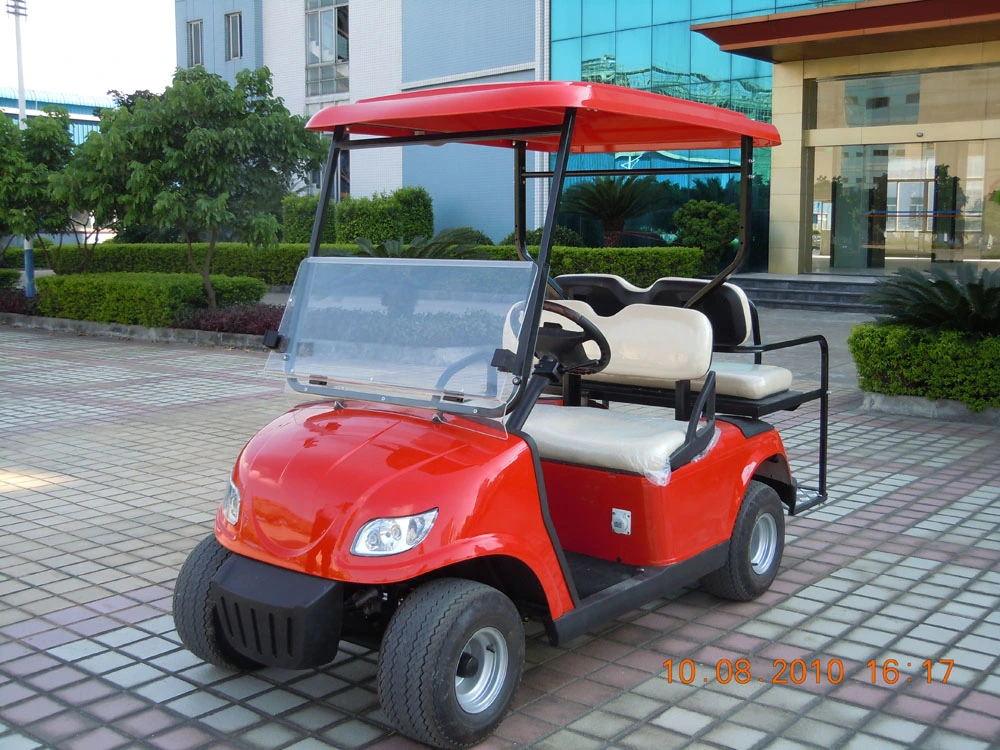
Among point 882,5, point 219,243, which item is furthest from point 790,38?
point 219,243

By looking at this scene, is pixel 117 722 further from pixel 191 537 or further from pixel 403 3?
pixel 403 3

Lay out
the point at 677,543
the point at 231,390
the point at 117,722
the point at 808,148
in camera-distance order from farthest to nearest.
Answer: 1. the point at 808,148
2. the point at 231,390
3. the point at 677,543
4. the point at 117,722

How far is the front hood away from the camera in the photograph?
2885mm

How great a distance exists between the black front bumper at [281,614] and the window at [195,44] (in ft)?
101

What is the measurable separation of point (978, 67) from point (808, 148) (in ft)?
9.95

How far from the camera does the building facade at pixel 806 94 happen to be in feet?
55.5

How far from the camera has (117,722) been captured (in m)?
3.14

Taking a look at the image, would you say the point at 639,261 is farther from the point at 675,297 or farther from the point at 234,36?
the point at 234,36

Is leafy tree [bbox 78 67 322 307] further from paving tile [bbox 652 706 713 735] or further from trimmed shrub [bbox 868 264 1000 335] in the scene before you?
paving tile [bbox 652 706 713 735]

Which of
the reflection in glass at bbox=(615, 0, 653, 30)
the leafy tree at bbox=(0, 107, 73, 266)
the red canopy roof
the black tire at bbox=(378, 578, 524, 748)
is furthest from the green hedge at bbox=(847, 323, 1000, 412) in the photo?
the reflection in glass at bbox=(615, 0, 653, 30)

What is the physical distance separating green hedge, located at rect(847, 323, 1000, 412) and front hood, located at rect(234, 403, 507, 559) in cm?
579

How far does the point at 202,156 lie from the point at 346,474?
35.1ft

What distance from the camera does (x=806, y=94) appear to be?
1861cm

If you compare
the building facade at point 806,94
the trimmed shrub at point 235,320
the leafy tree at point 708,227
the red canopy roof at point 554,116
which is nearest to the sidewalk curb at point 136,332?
Result: the trimmed shrub at point 235,320
